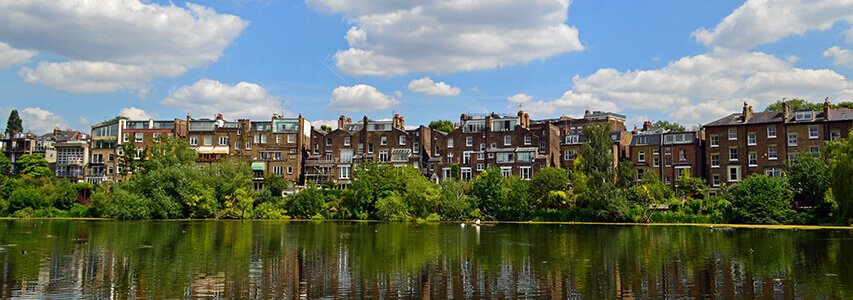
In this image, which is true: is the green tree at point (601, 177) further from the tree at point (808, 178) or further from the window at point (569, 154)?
the window at point (569, 154)

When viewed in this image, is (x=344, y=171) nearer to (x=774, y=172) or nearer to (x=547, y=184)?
(x=547, y=184)

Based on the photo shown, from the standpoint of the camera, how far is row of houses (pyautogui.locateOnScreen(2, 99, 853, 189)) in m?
95.3

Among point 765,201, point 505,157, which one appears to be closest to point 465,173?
point 505,157

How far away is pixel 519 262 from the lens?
3631cm

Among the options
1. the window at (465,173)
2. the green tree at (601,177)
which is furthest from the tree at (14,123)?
the green tree at (601,177)

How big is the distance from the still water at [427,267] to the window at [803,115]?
3625cm

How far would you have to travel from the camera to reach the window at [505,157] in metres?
105

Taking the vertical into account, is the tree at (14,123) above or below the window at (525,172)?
above

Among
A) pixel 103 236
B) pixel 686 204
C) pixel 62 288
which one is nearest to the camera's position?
pixel 62 288

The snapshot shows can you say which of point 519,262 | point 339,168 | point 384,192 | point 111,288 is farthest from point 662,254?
point 339,168

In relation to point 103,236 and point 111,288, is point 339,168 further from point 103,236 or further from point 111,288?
point 111,288

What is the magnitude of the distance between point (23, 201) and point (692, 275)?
9598 centimetres

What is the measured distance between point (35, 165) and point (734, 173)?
10663cm

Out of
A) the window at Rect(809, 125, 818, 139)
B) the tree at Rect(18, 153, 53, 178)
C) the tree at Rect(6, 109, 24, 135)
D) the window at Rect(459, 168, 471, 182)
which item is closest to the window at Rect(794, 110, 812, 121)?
the window at Rect(809, 125, 818, 139)
